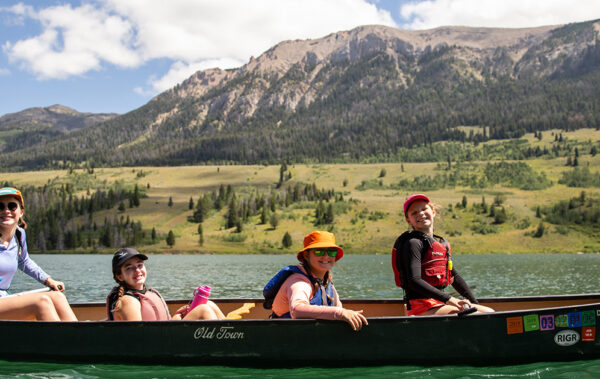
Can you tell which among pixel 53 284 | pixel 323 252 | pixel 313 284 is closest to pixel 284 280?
pixel 313 284

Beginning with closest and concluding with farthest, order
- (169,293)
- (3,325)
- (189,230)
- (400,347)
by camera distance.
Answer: (400,347) → (3,325) → (169,293) → (189,230)

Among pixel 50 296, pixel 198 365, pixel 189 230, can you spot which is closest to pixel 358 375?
pixel 198 365

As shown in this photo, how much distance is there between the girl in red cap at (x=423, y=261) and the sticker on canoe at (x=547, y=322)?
1828 millimetres

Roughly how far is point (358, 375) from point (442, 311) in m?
2.45

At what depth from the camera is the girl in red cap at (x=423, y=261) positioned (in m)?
11.9

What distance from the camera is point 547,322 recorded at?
42.4ft

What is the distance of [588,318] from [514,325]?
1718mm

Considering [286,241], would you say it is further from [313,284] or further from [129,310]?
[313,284]

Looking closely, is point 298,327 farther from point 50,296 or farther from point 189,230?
point 189,230

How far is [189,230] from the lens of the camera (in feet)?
647

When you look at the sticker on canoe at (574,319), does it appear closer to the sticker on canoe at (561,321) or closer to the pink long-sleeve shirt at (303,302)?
the sticker on canoe at (561,321)

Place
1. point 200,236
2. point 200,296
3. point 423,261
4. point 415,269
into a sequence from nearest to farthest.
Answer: point 415,269, point 423,261, point 200,296, point 200,236

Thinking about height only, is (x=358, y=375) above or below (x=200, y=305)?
below

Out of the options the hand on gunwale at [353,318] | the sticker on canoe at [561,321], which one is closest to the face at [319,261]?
the hand on gunwale at [353,318]
